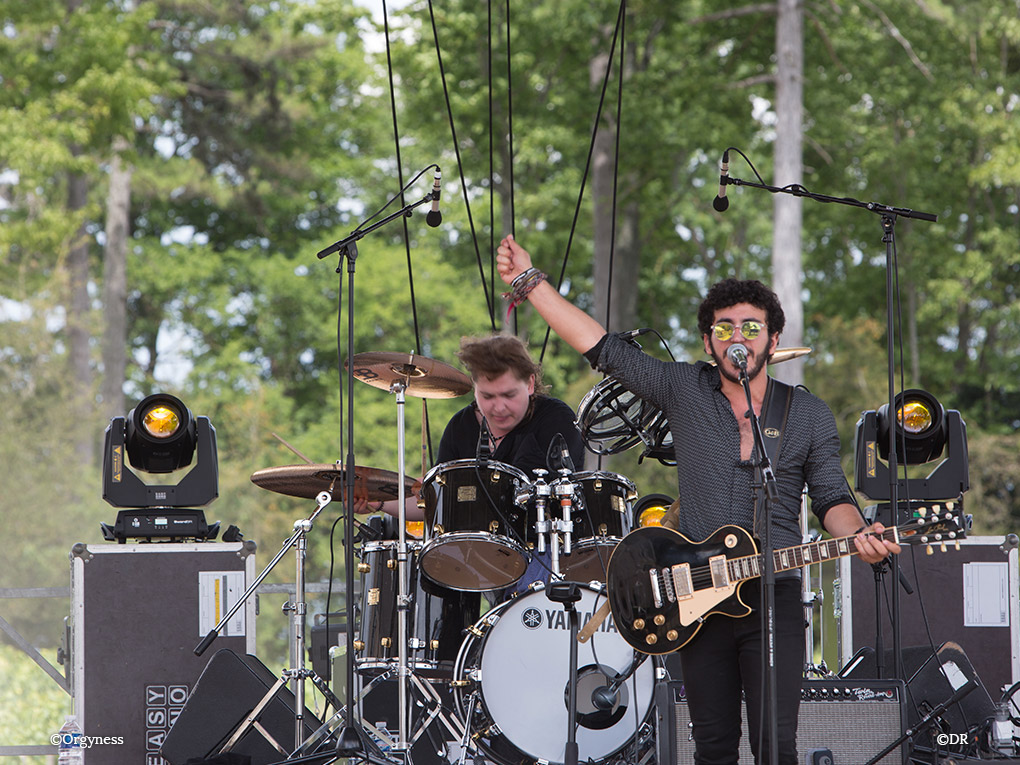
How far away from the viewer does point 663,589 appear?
3395 mm

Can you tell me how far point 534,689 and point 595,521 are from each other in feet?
2.29

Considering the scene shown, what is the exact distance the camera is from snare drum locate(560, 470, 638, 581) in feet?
15.5

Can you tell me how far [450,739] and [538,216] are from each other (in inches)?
546

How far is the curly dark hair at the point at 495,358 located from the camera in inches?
193

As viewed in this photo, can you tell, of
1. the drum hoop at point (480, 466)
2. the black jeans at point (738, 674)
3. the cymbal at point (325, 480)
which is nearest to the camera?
the black jeans at point (738, 674)

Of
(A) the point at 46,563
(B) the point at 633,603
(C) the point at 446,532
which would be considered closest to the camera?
(B) the point at 633,603

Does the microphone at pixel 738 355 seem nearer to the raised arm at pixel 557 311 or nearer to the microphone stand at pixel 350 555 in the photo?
the raised arm at pixel 557 311

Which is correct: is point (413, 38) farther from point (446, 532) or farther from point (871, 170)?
point (446, 532)

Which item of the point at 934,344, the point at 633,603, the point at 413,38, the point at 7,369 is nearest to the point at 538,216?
the point at 413,38

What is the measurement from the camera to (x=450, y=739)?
508 centimetres

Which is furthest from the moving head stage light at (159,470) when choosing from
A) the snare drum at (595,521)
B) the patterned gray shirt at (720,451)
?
the patterned gray shirt at (720,451)

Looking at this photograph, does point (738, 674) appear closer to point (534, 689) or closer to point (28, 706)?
point (534, 689)

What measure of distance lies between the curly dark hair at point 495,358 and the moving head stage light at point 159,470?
142cm

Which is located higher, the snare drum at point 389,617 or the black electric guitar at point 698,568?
the black electric guitar at point 698,568
